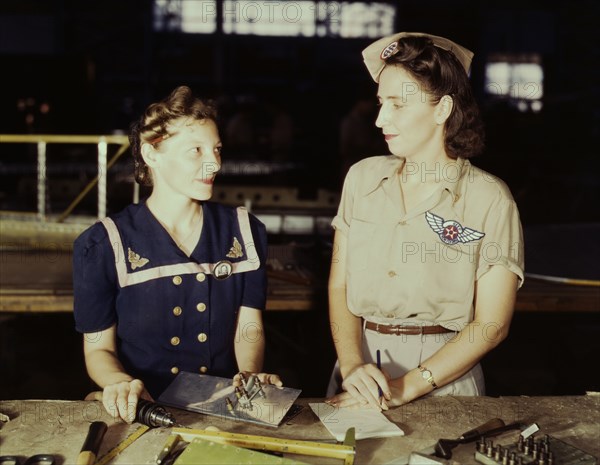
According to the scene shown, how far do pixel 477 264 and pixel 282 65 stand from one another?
1362 centimetres

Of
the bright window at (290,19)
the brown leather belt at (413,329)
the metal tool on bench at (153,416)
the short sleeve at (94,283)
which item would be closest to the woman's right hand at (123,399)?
the metal tool on bench at (153,416)

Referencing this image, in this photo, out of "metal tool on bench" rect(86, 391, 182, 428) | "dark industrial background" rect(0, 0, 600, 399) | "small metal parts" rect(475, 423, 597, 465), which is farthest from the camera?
"dark industrial background" rect(0, 0, 600, 399)

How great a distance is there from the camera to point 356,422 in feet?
5.23

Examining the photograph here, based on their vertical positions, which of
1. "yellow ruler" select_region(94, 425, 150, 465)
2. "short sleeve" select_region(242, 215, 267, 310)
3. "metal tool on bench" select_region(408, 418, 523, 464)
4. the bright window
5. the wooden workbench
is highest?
the bright window

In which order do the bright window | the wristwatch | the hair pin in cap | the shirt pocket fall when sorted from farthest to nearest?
the bright window < the shirt pocket < the hair pin in cap < the wristwatch

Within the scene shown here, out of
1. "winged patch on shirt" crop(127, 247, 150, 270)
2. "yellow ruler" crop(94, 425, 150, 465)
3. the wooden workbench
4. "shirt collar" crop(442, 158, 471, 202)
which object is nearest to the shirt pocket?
"shirt collar" crop(442, 158, 471, 202)

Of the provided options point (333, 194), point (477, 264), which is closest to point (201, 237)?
point (477, 264)

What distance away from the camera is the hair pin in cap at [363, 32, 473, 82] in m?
1.95

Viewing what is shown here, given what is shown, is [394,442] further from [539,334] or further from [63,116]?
[63,116]

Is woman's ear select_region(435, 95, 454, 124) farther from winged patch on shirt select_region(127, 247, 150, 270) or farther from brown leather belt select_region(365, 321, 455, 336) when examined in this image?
winged patch on shirt select_region(127, 247, 150, 270)

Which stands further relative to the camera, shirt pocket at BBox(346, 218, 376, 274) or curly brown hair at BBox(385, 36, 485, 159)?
shirt pocket at BBox(346, 218, 376, 274)

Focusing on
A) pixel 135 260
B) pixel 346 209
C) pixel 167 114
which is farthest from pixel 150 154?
pixel 346 209

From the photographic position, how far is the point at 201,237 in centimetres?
205

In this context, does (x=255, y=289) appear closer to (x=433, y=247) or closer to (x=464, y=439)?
(x=433, y=247)
